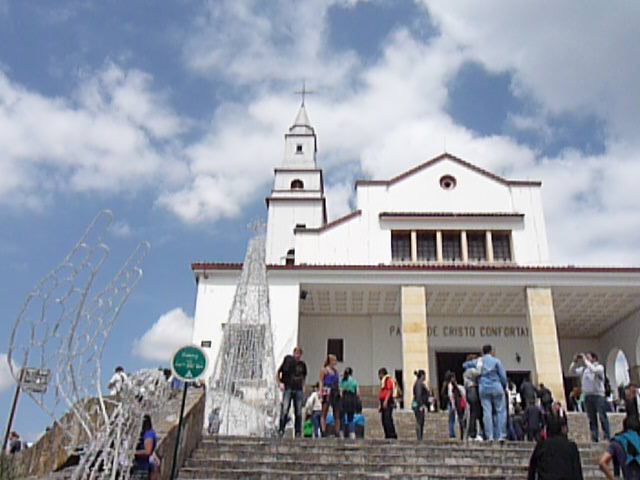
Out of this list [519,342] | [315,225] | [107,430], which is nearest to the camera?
[107,430]

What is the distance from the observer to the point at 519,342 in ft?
80.0

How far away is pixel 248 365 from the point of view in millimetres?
14828

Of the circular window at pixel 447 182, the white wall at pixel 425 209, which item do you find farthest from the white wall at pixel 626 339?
the circular window at pixel 447 182

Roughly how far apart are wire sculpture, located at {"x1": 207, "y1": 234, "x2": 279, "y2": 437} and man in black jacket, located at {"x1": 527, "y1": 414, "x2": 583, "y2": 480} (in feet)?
29.0

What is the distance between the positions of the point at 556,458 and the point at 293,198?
2759 centimetres

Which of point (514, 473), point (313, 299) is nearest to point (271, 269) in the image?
point (313, 299)

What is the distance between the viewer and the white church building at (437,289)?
67.1 ft

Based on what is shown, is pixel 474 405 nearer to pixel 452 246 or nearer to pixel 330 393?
pixel 330 393

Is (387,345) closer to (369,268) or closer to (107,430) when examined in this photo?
(369,268)

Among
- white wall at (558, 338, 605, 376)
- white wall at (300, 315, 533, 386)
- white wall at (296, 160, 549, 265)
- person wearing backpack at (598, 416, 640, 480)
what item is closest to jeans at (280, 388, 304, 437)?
person wearing backpack at (598, 416, 640, 480)

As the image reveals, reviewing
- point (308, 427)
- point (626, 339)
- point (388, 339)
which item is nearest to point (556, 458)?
point (308, 427)

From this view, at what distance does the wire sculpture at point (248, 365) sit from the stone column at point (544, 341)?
30.8 feet

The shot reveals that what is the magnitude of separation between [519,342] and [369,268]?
8.06 metres

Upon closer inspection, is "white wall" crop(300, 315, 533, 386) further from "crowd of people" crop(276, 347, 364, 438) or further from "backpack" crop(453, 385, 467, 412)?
"crowd of people" crop(276, 347, 364, 438)
